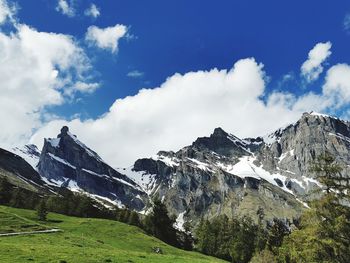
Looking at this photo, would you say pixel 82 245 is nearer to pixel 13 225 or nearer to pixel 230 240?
pixel 13 225

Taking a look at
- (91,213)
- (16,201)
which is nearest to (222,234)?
(91,213)

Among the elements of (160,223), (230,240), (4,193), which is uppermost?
(230,240)

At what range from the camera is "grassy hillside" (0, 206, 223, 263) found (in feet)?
135

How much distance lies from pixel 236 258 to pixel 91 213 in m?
51.4

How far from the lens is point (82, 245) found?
6009cm

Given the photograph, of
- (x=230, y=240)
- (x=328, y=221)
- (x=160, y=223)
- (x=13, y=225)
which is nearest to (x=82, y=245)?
(x=13, y=225)

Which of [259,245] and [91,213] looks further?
[91,213]

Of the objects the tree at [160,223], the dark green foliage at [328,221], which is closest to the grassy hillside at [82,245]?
the dark green foliage at [328,221]

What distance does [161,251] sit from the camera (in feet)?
260

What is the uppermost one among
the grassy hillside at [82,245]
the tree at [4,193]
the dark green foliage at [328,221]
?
the tree at [4,193]

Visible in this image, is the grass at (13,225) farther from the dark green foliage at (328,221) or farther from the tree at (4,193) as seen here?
the tree at (4,193)

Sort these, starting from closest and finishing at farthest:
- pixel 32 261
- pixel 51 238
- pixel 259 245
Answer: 1. pixel 32 261
2. pixel 51 238
3. pixel 259 245

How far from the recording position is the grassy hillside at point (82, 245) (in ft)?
135

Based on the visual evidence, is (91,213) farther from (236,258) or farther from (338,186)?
(338,186)
